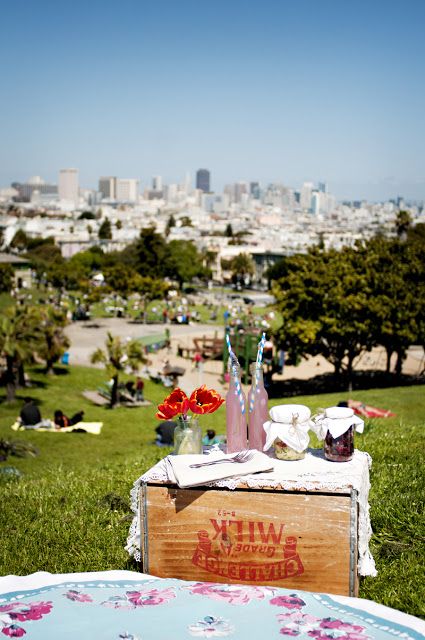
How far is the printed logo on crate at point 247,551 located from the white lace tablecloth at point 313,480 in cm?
22

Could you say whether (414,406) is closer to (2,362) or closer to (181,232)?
(2,362)

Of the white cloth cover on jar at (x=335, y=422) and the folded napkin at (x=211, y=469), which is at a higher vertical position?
the white cloth cover on jar at (x=335, y=422)

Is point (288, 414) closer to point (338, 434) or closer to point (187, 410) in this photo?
point (338, 434)

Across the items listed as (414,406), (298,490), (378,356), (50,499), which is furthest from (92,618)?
(378,356)

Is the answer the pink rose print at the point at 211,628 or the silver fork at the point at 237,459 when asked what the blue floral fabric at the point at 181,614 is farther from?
the silver fork at the point at 237,459

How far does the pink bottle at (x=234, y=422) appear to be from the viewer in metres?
4.08

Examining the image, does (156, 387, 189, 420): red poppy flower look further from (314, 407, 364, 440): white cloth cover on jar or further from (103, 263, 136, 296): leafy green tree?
(103, 263, 136, 296): leafy green tree

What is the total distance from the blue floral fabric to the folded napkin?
0.53 meters

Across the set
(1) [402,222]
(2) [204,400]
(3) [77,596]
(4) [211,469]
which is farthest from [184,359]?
(1) [402,222]

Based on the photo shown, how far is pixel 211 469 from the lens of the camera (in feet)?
12.3

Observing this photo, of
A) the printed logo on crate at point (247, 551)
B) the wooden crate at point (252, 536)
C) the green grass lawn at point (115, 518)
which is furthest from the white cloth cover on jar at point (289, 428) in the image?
the green grass lawn at point (115, 518)

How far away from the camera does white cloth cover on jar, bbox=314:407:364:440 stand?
391 centimetres

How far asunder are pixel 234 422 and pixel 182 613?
43.9 inches

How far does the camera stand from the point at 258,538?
12.1 ft
